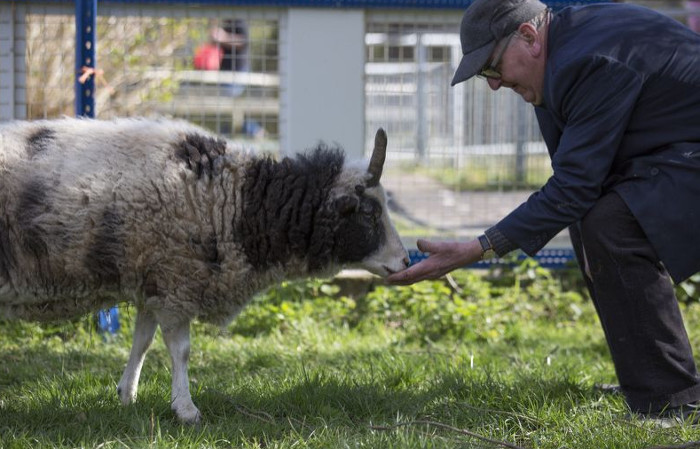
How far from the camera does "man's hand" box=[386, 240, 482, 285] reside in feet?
11.9

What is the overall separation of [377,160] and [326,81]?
213 cm

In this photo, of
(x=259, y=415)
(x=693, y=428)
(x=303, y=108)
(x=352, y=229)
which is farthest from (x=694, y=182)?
(x=303, y=108)

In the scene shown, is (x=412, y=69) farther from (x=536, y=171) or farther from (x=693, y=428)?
(x=693, y=428)

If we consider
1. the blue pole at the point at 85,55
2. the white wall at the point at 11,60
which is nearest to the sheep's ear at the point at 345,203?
the blue pole at the point at 85,55

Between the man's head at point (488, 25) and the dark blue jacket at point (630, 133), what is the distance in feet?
0.61

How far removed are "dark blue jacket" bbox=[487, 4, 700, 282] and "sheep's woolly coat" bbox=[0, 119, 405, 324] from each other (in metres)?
0.81

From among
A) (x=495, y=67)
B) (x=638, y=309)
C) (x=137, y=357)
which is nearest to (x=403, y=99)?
(x=495, y=67)

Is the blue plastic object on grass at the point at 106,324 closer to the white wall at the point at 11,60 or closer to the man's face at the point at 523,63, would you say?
the white wall at the point at 11,60

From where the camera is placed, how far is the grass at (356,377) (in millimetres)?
3439

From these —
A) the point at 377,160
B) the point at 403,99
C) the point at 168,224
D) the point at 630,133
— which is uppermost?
the point at 403,99

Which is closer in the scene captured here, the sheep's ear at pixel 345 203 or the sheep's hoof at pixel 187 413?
the sheep's hoof at pixel 187 413

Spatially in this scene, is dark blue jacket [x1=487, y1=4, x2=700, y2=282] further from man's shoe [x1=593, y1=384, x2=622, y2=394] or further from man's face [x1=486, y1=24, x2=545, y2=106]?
man's shoe [x1=593, y1=384, x2=622, y2=394]

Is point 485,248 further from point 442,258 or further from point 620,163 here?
point 620,163

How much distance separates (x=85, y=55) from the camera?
5352 mm
